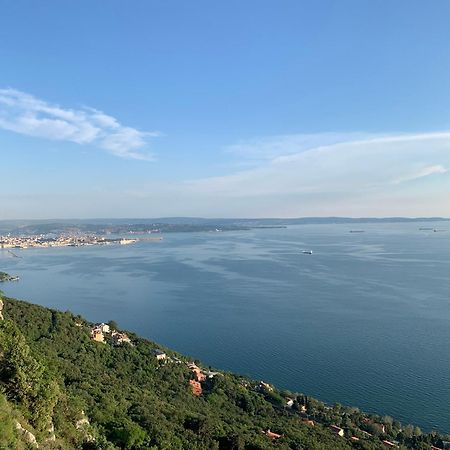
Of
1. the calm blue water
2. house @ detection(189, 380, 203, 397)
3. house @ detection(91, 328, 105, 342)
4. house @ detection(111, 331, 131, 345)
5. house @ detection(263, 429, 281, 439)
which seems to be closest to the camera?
house @ detection(263, 429, 281, 439)

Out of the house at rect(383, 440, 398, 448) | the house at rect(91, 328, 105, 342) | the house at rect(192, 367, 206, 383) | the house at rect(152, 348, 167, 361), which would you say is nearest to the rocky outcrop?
the house at rect(192, 367, 206, 383)

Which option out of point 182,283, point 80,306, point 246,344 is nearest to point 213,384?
point 246,344

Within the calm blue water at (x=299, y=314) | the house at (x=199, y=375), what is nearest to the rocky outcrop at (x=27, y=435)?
the house at (x=199, y=375)

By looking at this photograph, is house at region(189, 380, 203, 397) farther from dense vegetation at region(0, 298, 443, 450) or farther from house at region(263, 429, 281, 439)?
house at region(263, 429, 281, 439)

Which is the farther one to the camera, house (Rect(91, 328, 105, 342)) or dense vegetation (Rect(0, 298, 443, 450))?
house (Rect(91, 328, 105, 342))

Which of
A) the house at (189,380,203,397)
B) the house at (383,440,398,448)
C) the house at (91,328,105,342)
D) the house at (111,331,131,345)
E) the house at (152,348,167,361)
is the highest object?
the house at (91,328,105,342)

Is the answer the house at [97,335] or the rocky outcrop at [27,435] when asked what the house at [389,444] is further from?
the rocky outcrop at [27,435]

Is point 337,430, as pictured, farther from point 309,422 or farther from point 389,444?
point 389,444
